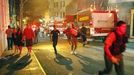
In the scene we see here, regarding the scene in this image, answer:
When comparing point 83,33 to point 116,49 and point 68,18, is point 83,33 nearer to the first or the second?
point 68,18

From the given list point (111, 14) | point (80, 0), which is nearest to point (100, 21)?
point (111, 14)

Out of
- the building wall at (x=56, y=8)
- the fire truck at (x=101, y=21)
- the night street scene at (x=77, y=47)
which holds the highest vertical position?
the building wall at (x=56, y=8)

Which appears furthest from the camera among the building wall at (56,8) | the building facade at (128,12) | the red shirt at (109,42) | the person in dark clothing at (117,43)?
the building wall at (56,8)

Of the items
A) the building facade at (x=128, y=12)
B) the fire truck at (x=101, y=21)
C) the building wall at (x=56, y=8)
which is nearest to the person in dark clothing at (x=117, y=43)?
the fire truck at (x=101, y=21)

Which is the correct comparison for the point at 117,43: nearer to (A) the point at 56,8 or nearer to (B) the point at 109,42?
(B) the point at 109,42

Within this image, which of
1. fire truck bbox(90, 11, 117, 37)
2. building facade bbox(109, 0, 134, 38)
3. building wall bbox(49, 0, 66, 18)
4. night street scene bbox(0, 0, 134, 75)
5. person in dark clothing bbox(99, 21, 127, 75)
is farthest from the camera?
building wall bbox(49, 0, 66, 18)

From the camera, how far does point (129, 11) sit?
39.2m

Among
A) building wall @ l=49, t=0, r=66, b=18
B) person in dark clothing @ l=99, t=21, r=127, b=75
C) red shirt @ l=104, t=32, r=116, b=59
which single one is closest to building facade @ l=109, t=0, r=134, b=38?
person in dark clothing @ l=99, t=21, r=127, b=75

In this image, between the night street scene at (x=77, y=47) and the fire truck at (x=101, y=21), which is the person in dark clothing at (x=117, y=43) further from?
the fire truck at (x=101, y=21)

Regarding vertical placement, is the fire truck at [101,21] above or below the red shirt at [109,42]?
above

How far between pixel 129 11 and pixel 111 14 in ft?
25.2

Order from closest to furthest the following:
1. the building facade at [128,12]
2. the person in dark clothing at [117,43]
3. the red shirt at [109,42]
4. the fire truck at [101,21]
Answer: the red shirt at [109,42] < the person in dark clothing at [117,43] < the fire truck at [101,21] < the building facade at [128,12]

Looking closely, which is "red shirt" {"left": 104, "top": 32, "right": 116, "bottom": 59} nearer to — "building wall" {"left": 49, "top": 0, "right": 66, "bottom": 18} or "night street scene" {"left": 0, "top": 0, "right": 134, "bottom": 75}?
"night street scene" {"left": 0, "top": 0, "right": 134, "bottom": 75}

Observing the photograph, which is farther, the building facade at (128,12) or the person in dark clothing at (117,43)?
the building facade at (128,12)
